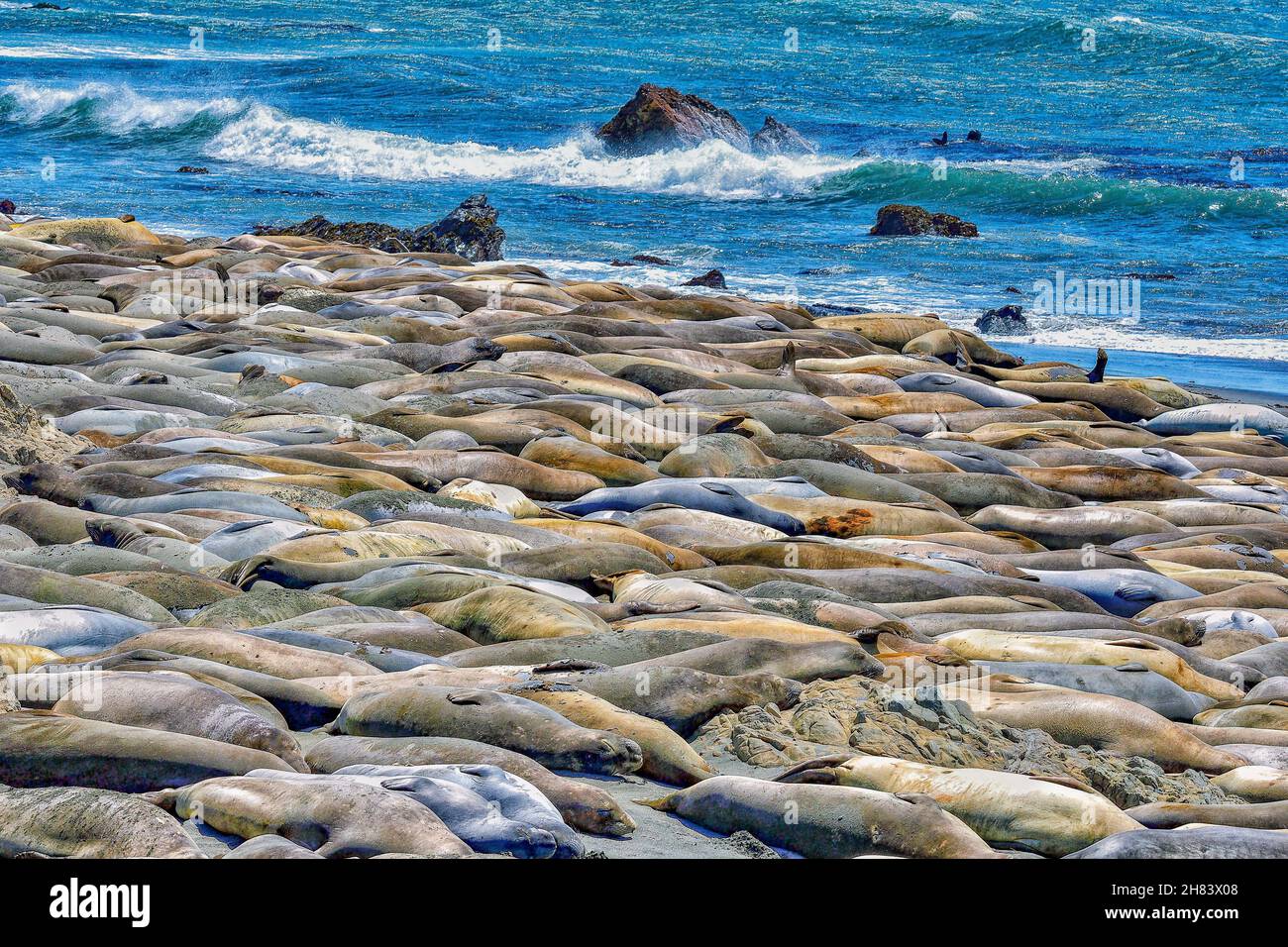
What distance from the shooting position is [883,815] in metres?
3.90

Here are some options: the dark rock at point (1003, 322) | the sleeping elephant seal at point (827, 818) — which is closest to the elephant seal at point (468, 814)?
the sleeping elephant seal at point (827, 818)

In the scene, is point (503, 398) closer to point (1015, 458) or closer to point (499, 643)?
point (1015, 458)

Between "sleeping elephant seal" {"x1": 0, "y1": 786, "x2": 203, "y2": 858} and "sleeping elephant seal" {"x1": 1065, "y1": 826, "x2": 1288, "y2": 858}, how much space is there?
2.35 metres

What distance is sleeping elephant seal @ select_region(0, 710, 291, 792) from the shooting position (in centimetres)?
381

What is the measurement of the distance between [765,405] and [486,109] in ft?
96.2

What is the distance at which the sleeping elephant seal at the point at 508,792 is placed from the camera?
368cm

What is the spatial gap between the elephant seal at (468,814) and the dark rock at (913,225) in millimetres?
22947

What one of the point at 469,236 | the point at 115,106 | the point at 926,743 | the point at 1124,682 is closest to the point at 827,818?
the point at 926,743

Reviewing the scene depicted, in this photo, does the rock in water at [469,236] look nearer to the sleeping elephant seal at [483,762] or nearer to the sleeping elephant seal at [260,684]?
the sleeping elephant seal at [260,684]

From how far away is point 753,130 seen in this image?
36.1 meters

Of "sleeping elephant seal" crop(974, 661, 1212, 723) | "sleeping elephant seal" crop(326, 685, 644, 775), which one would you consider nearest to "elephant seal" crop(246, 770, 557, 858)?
"sleeping elephant seal" crop(326, 685, 644, 775)

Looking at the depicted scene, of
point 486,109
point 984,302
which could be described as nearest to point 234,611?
point 984,302

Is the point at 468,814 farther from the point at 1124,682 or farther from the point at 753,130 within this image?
the point at 753,130

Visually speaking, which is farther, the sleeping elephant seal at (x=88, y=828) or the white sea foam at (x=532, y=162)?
the white sea foam at (x=532, y=162)
